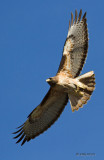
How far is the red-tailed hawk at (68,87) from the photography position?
8875 mm

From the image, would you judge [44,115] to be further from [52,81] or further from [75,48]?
[75,48]

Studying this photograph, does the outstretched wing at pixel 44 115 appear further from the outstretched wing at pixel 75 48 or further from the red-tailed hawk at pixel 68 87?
the outstretched wing at pixel 75 48

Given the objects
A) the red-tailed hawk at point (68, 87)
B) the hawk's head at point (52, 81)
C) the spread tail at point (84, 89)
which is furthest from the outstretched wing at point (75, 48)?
the hawk's head at point (52, 81)

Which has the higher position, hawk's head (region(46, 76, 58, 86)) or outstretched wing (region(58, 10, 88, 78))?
outstretched wing (region(58, 10, 88, 78))

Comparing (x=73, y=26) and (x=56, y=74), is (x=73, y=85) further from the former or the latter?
(x=73, y=26)

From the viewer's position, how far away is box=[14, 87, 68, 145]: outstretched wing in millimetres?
9320

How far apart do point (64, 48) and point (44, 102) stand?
178cm

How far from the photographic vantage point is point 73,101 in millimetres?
9070

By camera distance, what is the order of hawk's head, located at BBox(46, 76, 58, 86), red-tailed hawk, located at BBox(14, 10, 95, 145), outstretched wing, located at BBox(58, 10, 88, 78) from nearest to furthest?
hawk's head, located at BBox(46, 76, 58, 86), red-tailed hawk, located at BBox(14, 10, 95, 145), outstretched wing, located at BBox(58, 10, 88, 78)

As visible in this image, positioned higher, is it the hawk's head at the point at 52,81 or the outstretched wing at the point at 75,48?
the outstretched wing at the point at 75,48

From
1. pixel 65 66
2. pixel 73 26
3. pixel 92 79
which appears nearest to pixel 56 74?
pixel 65 66

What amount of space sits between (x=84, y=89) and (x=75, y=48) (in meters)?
1.38

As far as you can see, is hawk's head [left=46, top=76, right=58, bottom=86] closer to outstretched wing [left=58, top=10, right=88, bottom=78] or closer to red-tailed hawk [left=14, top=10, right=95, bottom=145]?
red-tailed hawk [left=14, top=10, right=95, bottom=145]

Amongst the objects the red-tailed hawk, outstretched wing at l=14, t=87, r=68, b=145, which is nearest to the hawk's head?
the red-tailed hawk
